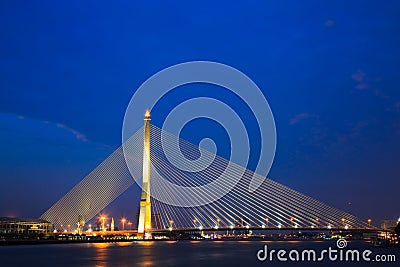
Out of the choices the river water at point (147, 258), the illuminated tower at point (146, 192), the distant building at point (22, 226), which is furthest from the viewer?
Result: the distant building at point (22, 226)

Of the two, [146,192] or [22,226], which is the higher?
[146,192]

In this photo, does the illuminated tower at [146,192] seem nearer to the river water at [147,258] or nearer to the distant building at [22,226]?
the river water at [147,258]

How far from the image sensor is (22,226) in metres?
83.6

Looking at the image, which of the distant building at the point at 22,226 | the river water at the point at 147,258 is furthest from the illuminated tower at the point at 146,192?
the distant building at the point at 22,226

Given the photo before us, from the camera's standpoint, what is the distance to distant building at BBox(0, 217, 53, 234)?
80.2 metres

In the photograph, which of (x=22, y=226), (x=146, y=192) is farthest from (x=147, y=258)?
(x=22, y=226)

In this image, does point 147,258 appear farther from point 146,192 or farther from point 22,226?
point 22,226

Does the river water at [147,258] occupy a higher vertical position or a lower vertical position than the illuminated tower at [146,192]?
lower

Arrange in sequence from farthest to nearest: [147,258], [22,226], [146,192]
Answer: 1. [22,226]
2. [146,192]
3. [147,258]

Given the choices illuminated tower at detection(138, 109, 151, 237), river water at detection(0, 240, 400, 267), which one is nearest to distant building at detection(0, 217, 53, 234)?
illuminated tower at detection(138, 109, 151, 237)

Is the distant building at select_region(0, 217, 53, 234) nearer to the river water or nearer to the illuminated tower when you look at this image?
the illuminated tower

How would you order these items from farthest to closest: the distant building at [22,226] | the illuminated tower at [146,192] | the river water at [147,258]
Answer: the distant building at [22,226]
the illuminated tower at [146,192]
the river water at [147,258]

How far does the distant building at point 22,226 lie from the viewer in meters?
80.2

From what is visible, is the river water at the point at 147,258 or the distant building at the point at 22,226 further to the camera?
the distant building at the point at 22,226
